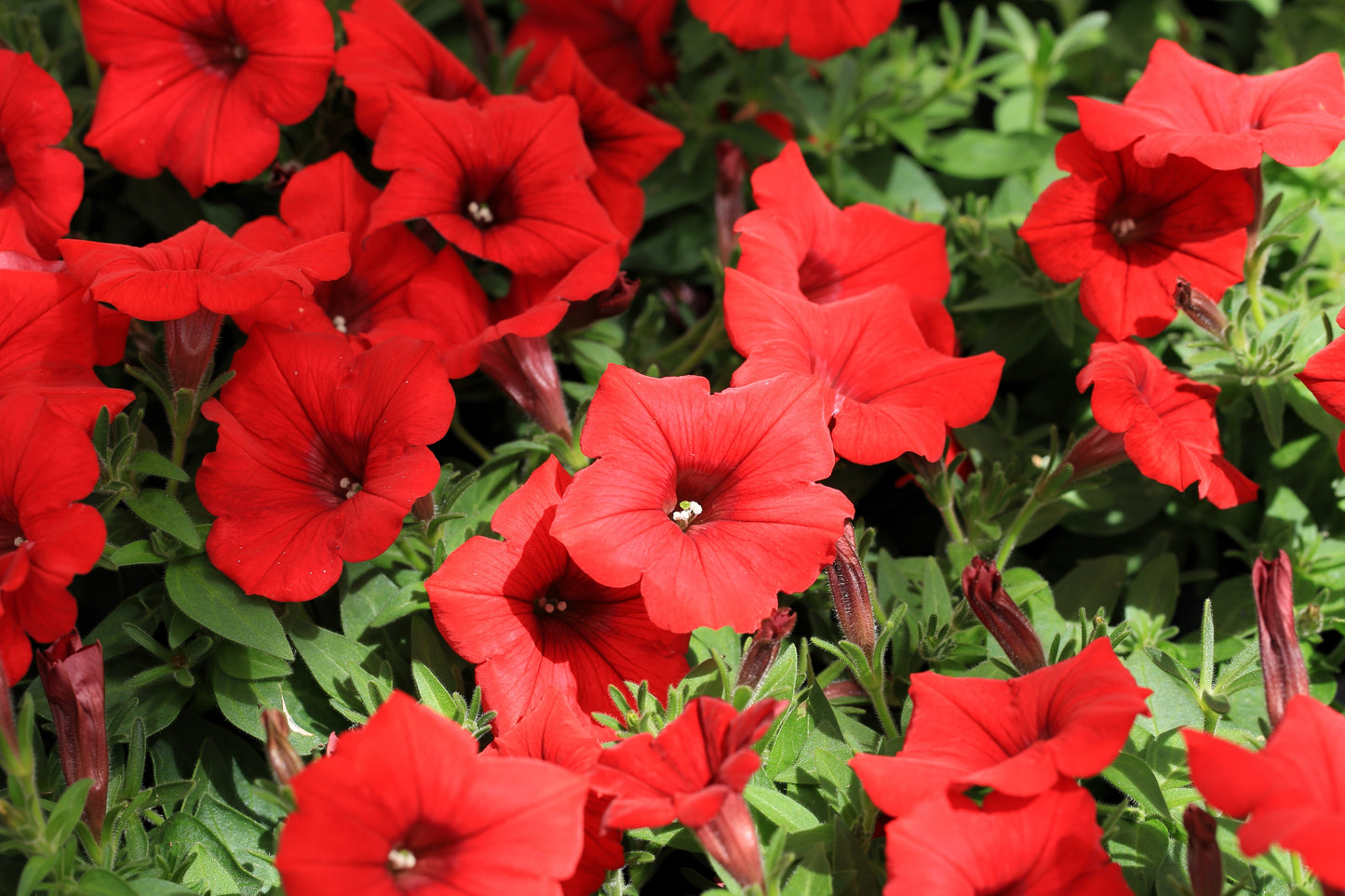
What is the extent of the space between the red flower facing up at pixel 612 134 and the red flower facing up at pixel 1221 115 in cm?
63

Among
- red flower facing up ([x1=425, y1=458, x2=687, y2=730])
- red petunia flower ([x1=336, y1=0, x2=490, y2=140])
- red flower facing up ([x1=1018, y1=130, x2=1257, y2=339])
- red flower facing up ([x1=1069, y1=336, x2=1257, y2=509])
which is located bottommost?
red flower facing up ([x1=425, y1=458, x2=687, y2=730])

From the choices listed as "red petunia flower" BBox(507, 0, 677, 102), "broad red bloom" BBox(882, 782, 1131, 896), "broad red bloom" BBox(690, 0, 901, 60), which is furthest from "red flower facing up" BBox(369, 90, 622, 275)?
"broad red bloom" BBox(882, 782, 1131, 896)

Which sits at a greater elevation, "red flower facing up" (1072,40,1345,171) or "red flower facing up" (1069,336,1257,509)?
"red flower facing up" (1072,40,1345,171)

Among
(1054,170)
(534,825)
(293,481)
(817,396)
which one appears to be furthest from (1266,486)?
(293,481)

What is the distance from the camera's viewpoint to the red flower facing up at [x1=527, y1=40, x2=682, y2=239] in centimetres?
168

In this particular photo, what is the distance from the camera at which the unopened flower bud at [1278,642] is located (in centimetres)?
112

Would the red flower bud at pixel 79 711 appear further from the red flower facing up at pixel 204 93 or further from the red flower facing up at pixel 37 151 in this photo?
the red flower facing up at pixel 204 93

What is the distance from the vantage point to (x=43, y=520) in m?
1.12

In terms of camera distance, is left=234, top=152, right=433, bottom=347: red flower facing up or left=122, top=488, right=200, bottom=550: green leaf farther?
left=234, top=152, right=433, bottom=347: red flower facing up

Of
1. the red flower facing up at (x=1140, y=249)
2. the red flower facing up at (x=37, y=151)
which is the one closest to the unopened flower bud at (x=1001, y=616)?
the red flower facing up at (x=1140, y=249)

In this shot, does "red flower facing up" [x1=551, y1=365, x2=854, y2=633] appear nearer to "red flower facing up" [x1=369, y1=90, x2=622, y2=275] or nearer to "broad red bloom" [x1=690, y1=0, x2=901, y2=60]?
"red flower facing up" [x1=369, y1=90, x2=622, y2=275]

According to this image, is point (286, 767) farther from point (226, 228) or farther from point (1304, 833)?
point (226, 228)

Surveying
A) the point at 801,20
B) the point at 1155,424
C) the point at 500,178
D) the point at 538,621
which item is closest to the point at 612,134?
the point at 500,178

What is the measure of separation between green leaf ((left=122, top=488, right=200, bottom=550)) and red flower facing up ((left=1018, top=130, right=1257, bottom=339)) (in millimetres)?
1129
